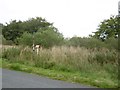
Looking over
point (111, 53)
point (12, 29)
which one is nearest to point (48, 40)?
point (111, 53)

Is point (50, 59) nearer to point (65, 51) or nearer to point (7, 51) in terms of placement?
point (65, 51)

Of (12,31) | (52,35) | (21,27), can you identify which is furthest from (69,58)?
(21,27)

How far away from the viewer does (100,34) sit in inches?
1515

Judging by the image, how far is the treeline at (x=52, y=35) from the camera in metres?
26.0

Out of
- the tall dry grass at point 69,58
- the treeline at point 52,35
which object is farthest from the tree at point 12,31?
the tall dry grass at point 69,58

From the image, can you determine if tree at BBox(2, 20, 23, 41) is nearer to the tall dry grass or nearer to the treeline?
the treeline

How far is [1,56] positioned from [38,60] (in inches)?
172

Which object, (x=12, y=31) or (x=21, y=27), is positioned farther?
(x=21, y=27)

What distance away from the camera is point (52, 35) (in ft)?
96.1

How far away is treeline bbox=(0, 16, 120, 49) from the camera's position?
85.5ft

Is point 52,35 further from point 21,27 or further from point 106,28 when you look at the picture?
point 21,27

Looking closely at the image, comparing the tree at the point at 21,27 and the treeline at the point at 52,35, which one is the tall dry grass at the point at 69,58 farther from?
the tree at the point at 21,27

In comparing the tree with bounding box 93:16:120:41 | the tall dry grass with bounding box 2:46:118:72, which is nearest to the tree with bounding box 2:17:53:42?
the tree with bounding box 93:16:120:41

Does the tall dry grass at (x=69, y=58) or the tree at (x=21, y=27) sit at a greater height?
the tree at (x=21, y=27)
